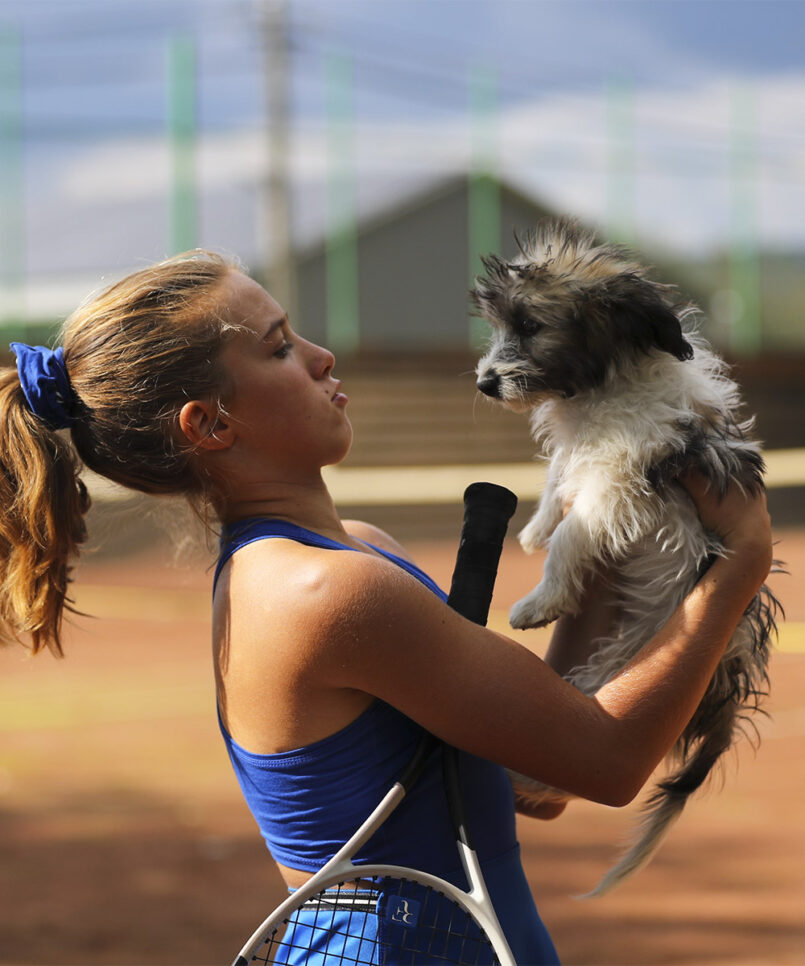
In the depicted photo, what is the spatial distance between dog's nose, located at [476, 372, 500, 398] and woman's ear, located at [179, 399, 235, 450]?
0.54 metres

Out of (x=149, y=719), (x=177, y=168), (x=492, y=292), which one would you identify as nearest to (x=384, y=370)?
(x=177, y=168)

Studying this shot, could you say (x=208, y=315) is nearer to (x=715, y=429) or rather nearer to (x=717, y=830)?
(x=715, y=429)

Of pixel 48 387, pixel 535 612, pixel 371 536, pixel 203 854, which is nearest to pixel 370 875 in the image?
pixel 535 612

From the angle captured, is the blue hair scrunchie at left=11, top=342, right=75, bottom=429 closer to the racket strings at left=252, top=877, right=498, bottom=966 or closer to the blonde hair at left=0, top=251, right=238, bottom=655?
the blonde hair at left=0, top=251, right=238, bottom=655

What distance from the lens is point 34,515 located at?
215 cm

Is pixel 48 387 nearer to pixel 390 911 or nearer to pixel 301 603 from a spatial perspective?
pixel 301 603

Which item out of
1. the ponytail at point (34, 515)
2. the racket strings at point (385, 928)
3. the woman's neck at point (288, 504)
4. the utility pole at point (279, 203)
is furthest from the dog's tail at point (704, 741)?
the utility pole at point (279, 203)

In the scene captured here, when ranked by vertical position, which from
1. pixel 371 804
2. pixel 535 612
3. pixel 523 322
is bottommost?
pixel 371 804

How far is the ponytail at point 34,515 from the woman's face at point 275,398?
1.21 feet

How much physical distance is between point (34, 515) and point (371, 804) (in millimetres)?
819

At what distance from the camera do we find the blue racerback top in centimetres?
190

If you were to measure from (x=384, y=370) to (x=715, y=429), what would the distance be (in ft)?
51.1

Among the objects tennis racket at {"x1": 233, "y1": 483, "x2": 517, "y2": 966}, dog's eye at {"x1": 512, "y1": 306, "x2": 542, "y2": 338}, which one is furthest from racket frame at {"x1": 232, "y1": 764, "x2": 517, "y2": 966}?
dog's eye at {"x1": 512, "y1": 306, "x2": 542, "y2": 338}

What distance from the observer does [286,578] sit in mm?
1880
